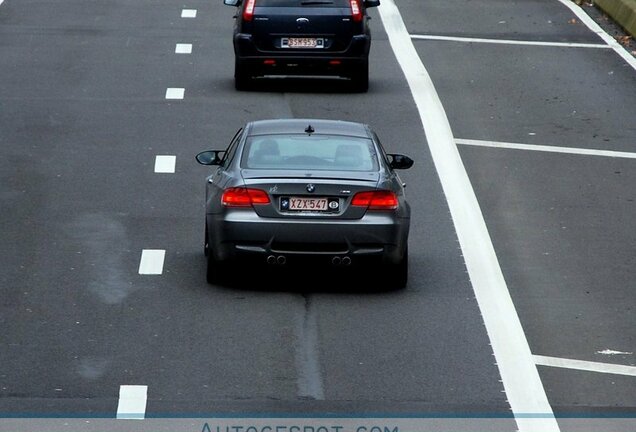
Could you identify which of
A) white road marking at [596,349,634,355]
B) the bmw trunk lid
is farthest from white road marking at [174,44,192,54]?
white road marking at [596,349,634,355]

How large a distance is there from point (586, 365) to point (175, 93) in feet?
48.3

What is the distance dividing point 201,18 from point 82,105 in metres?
10.4

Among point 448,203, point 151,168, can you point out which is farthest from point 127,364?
point 151,168

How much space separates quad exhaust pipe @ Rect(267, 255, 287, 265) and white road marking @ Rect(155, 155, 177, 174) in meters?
6.25

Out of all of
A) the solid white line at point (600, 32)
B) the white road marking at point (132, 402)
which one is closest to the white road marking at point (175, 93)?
the solid white line at point (600, 32)

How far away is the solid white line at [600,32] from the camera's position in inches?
1207

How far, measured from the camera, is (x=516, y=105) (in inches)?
1006

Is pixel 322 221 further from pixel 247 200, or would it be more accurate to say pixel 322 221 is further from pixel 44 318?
pixel 44 318

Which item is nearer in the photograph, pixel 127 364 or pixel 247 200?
pixel 127 364

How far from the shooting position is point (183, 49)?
30906 mm

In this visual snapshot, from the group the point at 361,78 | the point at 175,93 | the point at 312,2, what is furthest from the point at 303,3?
the point at 175,93

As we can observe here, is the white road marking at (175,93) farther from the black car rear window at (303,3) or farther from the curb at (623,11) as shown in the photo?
the curb at (623,11)

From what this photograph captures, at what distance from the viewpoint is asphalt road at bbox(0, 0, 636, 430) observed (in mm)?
11664

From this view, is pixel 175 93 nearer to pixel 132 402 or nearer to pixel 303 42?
pixel 303 42
